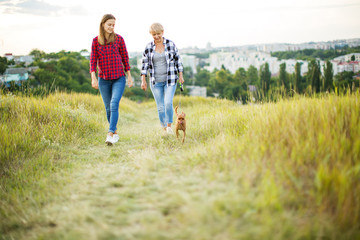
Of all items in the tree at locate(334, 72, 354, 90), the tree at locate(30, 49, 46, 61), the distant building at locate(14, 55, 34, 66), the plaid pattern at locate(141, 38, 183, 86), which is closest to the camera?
the tree at locate(334, 72, 354, 90)

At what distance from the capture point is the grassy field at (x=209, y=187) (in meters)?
1.49

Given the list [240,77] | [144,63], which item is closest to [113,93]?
[144,63]

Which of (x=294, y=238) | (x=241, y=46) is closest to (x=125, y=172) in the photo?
(x=294, y=238)

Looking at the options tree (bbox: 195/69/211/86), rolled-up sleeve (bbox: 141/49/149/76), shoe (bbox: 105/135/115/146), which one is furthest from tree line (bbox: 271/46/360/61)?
tree (bbox: 195/69/211/86)

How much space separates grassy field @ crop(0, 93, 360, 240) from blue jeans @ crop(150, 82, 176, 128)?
127 centimetres

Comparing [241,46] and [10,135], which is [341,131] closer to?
[10,135]

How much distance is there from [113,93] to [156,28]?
1.49m

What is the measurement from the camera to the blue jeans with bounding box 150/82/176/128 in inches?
177

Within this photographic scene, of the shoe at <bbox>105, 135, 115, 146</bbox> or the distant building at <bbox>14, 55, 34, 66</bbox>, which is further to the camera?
the distant building at <bbox>14, 55, 34, 66</bbox>

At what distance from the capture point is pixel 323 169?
1.77 meters

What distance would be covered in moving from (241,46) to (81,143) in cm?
18239

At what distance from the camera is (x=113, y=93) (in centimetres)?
418

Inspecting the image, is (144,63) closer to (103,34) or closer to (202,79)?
(103,34)

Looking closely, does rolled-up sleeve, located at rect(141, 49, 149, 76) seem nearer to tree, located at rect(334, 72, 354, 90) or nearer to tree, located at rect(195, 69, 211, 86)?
tree, located at rect(334, 72, 354, 90)
